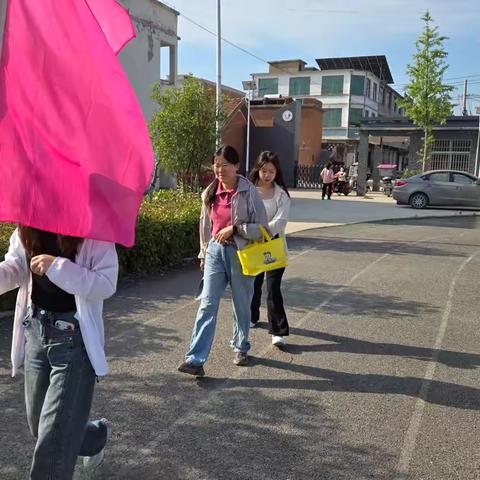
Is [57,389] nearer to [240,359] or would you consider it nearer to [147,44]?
[240,359]

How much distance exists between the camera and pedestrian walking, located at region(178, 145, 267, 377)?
4.22 meters

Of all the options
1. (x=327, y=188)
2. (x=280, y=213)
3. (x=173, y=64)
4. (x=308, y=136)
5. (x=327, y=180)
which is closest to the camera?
(x=280, y=213)

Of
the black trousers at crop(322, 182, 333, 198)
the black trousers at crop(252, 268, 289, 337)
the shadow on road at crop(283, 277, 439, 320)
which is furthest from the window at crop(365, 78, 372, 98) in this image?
the black trousers at crop(252, 268, 289, 337)

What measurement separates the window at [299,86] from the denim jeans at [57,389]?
71.9 m

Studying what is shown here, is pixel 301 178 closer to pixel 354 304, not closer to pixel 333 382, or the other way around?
pixel 354 304

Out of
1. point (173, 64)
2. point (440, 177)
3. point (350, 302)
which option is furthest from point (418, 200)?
point (350, 302)

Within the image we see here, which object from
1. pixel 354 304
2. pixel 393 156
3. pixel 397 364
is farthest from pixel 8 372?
pixel 393 156

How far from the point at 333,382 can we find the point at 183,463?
1619 millimetres

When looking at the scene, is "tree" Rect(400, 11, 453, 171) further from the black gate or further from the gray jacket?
the gray jacket

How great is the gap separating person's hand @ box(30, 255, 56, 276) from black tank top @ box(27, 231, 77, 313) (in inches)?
4.6

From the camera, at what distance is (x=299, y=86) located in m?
72.0

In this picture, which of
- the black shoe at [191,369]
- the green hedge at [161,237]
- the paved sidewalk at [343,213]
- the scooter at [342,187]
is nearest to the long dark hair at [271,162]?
the black shoe at [191,369]

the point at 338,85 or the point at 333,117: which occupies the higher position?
the point at 338,85

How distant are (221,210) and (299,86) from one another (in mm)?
70897
